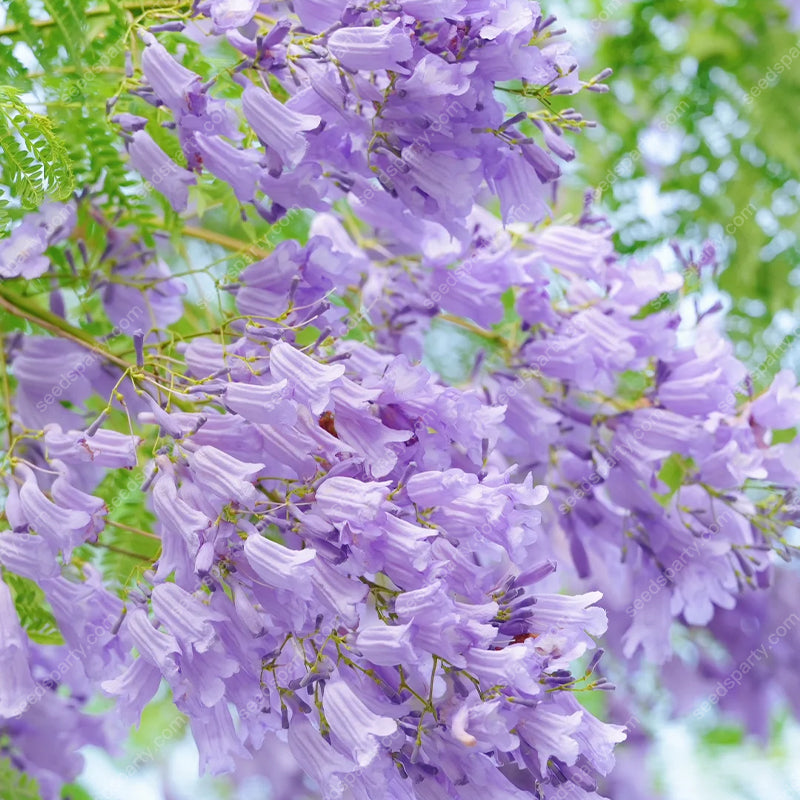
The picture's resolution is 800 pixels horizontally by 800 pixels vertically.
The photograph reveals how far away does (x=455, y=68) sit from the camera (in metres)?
0.82

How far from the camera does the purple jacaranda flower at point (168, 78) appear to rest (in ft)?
2.90

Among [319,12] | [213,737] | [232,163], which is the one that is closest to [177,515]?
[213,737]

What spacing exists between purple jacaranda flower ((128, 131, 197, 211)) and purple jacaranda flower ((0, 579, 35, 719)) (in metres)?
0.34

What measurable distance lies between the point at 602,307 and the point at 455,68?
39 centimetres

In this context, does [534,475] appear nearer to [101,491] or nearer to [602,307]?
[602,307]

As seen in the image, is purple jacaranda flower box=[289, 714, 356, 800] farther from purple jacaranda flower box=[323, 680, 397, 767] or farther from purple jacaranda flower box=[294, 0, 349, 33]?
purple jacaranda flower box=[294, 0, 349, 33]

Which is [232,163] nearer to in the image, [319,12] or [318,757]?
[319,12]

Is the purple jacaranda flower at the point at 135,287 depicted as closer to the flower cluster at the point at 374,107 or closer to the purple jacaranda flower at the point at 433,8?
the flower cluster at the point at 374,107

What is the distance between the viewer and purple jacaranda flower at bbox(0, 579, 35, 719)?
2.84 feet

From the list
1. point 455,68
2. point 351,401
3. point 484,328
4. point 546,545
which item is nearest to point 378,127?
point 455,68

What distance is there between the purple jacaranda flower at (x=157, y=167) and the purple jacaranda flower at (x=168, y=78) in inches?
1.9

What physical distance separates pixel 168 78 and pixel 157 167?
8 cm

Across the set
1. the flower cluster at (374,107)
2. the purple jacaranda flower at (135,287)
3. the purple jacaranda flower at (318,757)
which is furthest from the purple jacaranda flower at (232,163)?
the purple jacaranda flower at (318,757)

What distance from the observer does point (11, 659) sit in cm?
88
